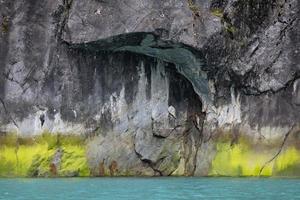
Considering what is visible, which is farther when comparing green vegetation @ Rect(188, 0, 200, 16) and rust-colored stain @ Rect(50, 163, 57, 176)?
rust-colored stain @ Rect(50, 163, 57, 176)

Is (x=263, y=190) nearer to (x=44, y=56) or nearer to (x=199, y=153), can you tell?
(x=199, y=153)

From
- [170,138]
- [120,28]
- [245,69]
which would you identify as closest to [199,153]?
[170,138]

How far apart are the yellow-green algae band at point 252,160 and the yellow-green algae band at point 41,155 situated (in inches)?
257

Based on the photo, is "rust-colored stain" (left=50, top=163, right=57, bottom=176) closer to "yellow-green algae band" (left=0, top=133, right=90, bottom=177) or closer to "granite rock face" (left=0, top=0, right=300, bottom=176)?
"yellow-green algae band" (left=0, top=133, right=90, bottom=177)

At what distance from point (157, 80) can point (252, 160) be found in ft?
21.2

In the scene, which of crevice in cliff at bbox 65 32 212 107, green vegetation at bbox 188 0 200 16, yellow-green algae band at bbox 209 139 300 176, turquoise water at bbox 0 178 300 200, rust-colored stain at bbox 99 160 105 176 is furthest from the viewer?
rust-colored stain at bbox 99 160 105 176

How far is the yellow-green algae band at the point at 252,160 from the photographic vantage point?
92.7 ft

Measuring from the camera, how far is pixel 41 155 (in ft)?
97.7

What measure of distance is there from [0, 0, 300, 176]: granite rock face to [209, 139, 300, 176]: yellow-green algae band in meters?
0.05

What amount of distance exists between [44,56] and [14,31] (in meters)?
1.96

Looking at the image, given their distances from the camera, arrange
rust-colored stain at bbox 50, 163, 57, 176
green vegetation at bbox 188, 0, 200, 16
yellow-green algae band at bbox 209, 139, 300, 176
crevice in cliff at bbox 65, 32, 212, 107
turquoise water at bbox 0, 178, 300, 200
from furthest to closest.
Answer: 1. rust-colored stain at bbox 50, 163, 57, 176
2. green vegetation at bbox 188, 0, 200, 16
3. crevice in cliff at bbox 65, 32, 212, 107
4. yellow-green algae band at bbox 209, 139, 300, 176
5. turquoise water at bbox 0, 178, 300, 200

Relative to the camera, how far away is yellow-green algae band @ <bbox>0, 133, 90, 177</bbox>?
29609 millimetres

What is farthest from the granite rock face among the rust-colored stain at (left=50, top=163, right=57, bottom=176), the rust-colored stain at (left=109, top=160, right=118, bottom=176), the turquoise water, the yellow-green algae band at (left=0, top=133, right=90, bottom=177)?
the turquoise water

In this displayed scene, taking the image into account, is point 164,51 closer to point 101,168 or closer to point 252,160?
point 101,168
